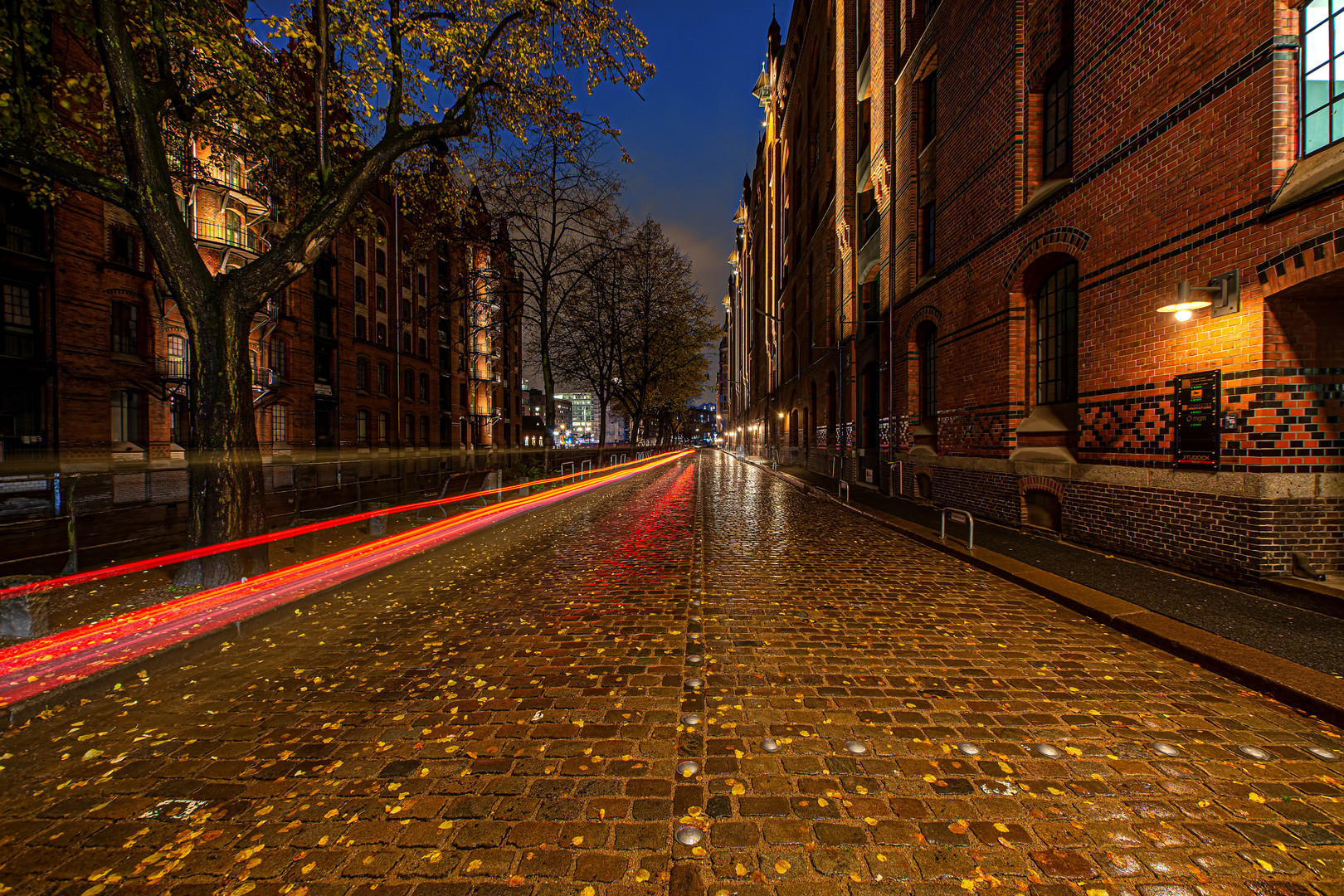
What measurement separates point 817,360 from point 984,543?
18701mm

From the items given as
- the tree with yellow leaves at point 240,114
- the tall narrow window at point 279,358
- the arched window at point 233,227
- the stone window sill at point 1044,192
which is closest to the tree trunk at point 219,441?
the tree with yellow leaves at point 240,114

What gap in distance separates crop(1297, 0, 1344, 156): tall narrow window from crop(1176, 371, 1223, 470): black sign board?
2.57 m

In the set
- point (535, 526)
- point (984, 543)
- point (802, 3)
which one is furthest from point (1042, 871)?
point (802, 3)

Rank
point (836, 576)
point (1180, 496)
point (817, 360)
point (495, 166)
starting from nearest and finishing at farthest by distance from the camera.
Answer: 1. point (1180, 496)
2. point (836, 576)
3. point (495, 166)
4. point (817, 360)

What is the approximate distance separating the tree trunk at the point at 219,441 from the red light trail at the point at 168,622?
0.64 metres

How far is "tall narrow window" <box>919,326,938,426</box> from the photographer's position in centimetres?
1409

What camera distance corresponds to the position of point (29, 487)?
723 cm

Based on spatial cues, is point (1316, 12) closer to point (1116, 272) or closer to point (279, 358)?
point (1116, 272)

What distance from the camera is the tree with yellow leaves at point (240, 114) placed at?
252 inches

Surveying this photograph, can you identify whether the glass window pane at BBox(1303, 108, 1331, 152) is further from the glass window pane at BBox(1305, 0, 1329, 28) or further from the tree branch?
the tree branch

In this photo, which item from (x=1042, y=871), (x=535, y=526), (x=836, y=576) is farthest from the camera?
(x=535, y=526)

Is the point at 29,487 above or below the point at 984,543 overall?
above

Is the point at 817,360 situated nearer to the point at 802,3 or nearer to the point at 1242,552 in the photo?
the point at 1242,552

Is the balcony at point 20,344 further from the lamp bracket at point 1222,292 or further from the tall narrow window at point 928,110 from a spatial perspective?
the tall narrow window at point 928,110
